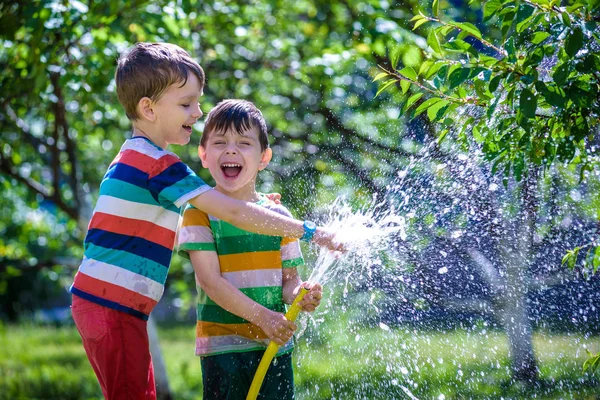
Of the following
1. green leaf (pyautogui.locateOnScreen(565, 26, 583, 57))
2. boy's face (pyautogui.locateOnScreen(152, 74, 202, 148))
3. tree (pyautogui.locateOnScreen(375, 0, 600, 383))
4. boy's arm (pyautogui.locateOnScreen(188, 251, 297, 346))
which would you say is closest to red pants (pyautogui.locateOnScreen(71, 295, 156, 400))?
boy's arm (pyautogui.locateOnScreen(188, 251, 297, 346))

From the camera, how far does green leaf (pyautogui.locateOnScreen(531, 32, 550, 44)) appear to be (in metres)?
1.95

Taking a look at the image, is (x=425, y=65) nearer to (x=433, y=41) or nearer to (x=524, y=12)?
(x=433, y=41)

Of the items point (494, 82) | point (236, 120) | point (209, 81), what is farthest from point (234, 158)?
point (209, 81)

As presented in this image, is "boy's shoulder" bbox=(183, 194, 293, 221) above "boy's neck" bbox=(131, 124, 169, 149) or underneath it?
underneath

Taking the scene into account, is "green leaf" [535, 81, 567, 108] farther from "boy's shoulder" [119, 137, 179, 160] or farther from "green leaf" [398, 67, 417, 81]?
"boy's shoulder" [119, 137, 179, 160]

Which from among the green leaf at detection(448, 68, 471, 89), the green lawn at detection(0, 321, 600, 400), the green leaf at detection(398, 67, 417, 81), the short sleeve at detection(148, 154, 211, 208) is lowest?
the green lawn at detection(0, 321, 600, 400)

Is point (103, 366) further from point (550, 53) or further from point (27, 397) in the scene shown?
point (27, 397)

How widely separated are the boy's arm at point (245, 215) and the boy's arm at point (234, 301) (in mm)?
271

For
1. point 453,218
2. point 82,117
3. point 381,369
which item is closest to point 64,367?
point 82,117

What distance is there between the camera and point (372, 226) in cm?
269

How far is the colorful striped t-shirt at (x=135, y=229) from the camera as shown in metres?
2.10

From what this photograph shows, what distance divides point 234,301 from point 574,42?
1.18m

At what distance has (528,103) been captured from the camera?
195 centimetres

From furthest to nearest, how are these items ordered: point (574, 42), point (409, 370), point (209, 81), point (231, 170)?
point (209, 81), point (409, 370), point (231, 170), point (574, 42)
